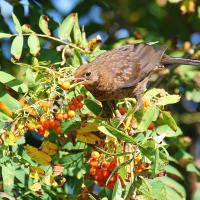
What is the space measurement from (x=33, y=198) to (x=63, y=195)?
205mm

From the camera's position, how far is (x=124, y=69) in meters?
4.17

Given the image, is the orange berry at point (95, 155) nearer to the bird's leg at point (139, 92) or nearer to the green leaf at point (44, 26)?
the bird's leg at point (139, 92)

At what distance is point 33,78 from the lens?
131 inches

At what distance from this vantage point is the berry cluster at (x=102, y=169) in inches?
125

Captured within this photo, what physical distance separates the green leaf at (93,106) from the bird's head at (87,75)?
0.13 meters

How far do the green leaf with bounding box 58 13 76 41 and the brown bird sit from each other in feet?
0.72

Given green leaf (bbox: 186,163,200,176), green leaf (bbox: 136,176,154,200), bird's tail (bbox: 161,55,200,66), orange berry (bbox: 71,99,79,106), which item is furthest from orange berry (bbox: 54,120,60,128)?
bird's tail (bbox: 161,55,200,66)

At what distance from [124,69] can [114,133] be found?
1291mm

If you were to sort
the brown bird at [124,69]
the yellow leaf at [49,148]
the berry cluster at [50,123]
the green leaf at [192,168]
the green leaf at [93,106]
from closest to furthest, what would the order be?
the berry cluster at [50,123] → the yellow leaf at [49,148] → the green leaf at [93,106] → the brown bird at [124,69] → the green leaf at [192,168]

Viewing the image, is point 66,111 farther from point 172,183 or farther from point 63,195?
point 172,183

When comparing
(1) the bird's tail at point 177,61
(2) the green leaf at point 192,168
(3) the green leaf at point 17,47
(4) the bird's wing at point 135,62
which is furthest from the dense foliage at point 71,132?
(1) the bird's tail at point 177,61

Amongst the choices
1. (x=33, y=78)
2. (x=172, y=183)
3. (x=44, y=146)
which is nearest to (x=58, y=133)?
(x=44, y=146)

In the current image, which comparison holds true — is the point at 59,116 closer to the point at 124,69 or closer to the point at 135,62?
the point at 124,69

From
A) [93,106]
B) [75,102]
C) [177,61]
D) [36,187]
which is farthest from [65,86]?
[177,61]
